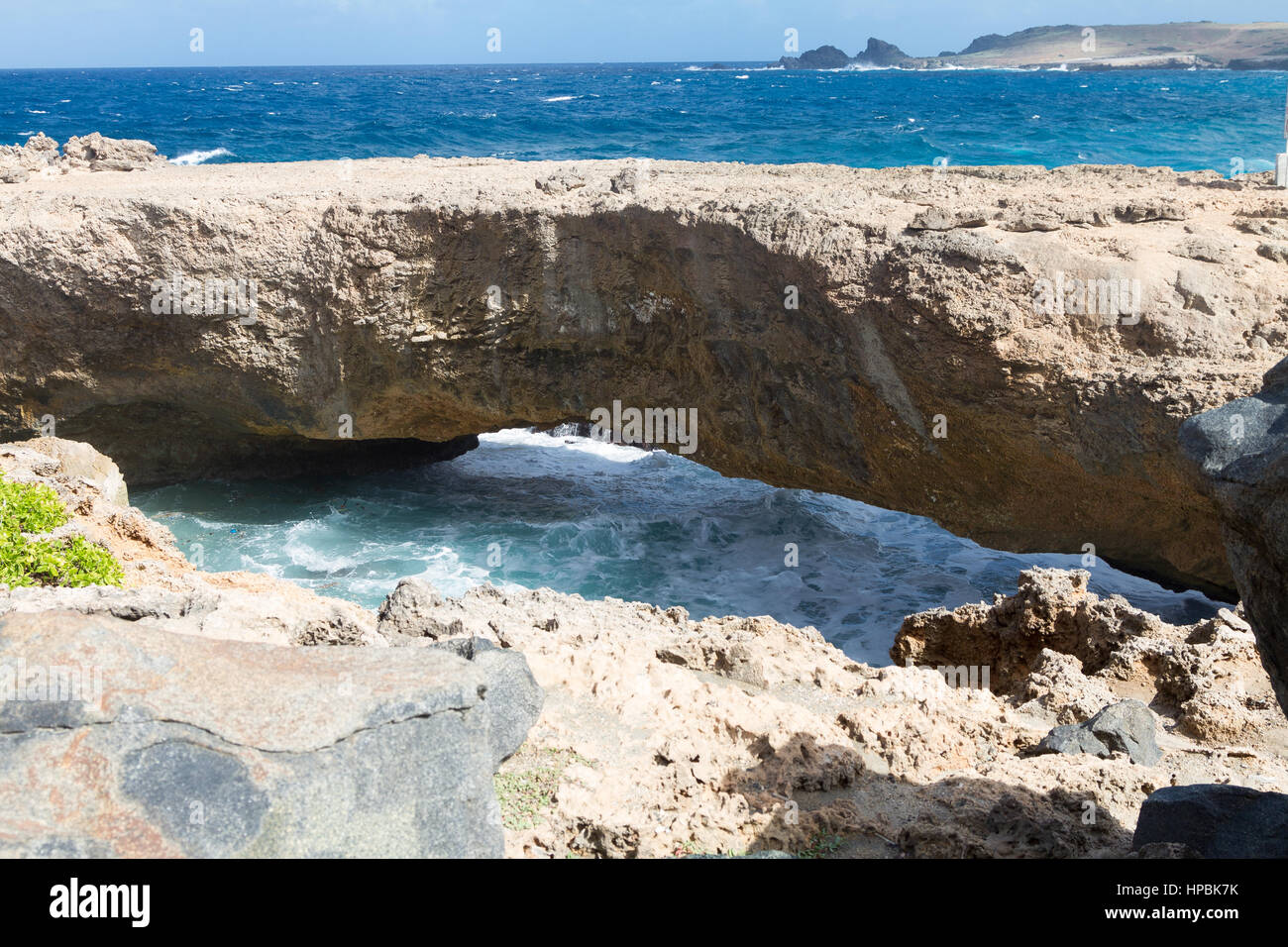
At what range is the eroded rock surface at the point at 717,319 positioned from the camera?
773 cm

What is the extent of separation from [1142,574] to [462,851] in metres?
7.71

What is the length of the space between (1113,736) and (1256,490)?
2.49 meters

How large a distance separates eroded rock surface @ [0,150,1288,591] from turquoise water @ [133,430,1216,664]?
1.33 m

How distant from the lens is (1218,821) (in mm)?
3469

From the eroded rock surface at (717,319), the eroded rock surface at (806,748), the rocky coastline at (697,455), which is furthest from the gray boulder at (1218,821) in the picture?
the eroded rock surface at (717,319)

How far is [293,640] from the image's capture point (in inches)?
206

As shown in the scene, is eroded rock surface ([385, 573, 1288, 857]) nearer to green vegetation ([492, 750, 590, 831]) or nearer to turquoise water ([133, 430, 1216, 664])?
green vegetation ([492, 750, 590, 831])

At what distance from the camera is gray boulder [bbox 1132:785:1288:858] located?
3387 mm

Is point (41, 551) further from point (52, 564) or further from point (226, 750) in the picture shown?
point (226, 750)

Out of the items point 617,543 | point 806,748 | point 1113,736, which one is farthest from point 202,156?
point 1113,736

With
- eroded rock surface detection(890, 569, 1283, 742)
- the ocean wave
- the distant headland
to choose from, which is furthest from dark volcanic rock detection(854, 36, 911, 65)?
eroded rock surface detection(890, 569, 1283, 742)

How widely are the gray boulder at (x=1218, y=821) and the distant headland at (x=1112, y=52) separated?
75.4 metres

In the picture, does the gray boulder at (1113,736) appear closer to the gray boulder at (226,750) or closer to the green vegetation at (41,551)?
the gray boulder at (226,750)
